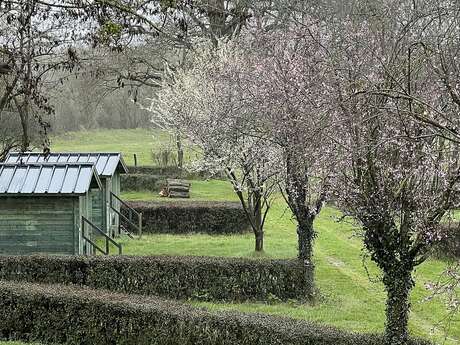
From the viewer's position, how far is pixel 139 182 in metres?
31.7

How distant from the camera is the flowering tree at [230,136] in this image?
16047 mm

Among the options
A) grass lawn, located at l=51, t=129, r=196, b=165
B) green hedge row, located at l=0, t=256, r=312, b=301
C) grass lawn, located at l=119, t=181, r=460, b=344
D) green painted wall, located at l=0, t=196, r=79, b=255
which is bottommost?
grass lawn, located at l=119, t=181, r=460, b=344

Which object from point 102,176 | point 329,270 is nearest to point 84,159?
point 102,176

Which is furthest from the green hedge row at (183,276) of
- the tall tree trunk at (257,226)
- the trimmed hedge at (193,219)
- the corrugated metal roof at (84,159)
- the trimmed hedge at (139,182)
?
the trimmed hedge at (139,182)

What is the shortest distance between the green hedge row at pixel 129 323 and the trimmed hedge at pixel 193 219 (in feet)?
38.5

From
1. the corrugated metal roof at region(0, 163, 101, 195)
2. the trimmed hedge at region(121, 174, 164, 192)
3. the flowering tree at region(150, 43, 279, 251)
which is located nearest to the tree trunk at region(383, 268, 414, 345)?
the flowering tree at region(150, 43, 279, 251)

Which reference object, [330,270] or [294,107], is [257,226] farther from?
[294,107]

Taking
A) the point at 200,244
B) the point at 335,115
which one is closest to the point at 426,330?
the point at 335,115

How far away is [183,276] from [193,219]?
9.46 metres

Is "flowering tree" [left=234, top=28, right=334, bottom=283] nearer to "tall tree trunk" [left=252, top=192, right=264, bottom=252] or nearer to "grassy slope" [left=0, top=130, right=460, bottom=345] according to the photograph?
"grassy slope" [left=0, top=130, right=460, bottom=345]

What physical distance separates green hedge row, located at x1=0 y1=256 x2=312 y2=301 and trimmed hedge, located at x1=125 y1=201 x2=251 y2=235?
927 centimetres

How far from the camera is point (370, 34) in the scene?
29.8 feet

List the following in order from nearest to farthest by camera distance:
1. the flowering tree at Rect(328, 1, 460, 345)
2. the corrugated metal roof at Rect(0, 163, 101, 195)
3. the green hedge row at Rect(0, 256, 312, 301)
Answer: the flowering tree at Rect(328, 1, 460, 345) < the green hedge row at Rect(0, 256, 312, 301) < the corrugated metal roof at Rect(0, 163, 101, 195)

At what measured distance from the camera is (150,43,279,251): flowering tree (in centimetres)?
1605
